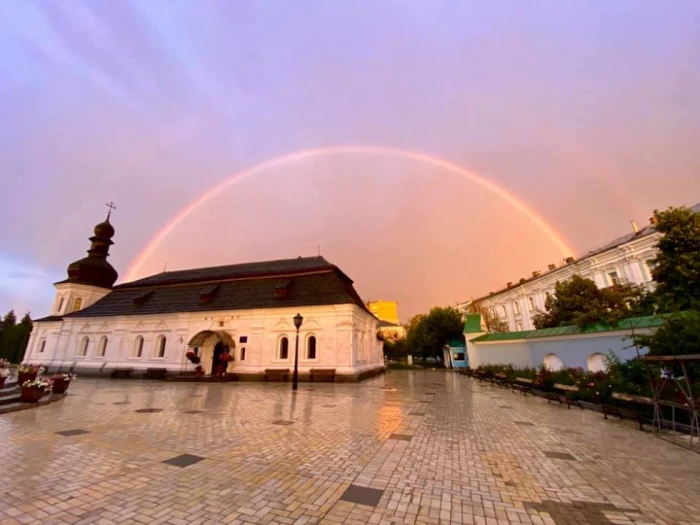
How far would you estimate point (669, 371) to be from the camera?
29.4ft

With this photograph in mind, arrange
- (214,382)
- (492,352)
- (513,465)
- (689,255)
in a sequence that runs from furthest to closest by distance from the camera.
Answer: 1. (492,352)
2. (214,382)
3. (689,255)
4. (513,465)

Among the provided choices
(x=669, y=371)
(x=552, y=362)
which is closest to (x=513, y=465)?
(x=669, y=371)

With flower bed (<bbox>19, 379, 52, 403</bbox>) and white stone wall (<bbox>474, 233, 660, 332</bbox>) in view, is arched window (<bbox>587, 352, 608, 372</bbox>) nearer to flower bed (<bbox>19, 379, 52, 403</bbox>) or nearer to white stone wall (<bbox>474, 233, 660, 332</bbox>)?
white stone wall (<bbox>474, 233, 660, 332</bbox>)

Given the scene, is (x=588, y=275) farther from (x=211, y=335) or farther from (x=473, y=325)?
(x=211, y=335)

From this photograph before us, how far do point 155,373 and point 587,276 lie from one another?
45475 millimetres

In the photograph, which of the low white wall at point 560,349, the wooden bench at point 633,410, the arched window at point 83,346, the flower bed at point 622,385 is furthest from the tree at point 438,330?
the arched window at point 83,346

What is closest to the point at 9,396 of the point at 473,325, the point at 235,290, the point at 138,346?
the point at 235,290

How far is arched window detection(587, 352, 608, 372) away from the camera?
1584cm

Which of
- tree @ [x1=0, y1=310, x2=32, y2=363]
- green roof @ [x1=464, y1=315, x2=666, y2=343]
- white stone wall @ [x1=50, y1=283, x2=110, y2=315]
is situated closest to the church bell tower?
white stone wall @ [x1=50, y1=283, x2=110, y2=315]

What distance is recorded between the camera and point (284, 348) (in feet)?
81.8

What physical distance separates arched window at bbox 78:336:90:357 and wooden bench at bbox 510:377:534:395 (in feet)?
128

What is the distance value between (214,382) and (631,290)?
32.2 meters

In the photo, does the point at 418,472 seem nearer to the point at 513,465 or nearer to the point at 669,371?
the point at 513,465

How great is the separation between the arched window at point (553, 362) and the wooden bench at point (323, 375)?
1442 cm
